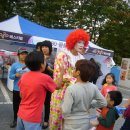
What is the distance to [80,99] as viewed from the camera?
3.06m

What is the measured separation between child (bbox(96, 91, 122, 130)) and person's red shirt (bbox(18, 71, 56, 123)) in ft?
3.63

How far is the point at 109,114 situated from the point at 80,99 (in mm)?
1132

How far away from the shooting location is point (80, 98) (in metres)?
3.05

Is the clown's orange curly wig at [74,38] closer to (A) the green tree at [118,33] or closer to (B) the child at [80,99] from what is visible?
(B) the child at [80,99]

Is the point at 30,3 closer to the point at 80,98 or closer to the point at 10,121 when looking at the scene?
the point at 10,121

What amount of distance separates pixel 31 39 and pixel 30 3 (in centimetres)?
1444

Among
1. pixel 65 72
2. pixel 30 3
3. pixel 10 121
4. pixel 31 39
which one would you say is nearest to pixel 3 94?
pixel 31 39

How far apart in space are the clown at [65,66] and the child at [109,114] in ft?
2.29

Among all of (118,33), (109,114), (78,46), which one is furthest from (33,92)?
(118,33)

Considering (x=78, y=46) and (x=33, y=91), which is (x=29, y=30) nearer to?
(x=78, y=46)

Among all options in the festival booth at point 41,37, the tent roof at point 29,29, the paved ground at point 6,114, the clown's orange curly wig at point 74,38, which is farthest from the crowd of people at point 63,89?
the tent roof at point 29,29

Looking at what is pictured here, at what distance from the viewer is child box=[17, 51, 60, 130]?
10.6 feet

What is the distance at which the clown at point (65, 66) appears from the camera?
356 centimetres

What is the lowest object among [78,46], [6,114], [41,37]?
[6,114]
